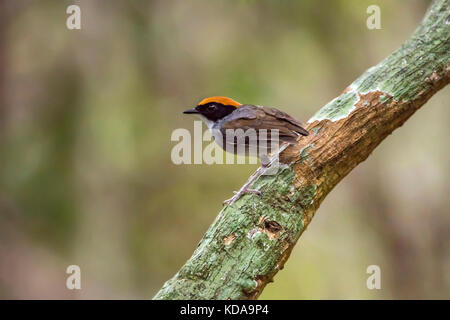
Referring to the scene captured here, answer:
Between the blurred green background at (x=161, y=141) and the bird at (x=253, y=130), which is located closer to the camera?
the bird at (x=253, y=130)

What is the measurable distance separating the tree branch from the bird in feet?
0.44

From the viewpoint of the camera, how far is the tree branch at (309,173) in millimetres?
3645

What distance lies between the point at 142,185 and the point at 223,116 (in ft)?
16.1

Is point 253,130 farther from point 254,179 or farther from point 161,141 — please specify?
point 161,141

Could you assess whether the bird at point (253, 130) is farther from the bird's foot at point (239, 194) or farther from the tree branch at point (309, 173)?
the tree branch at point (309, 173)

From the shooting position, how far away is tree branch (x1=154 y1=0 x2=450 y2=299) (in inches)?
143

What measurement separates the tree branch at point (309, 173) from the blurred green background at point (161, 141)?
378cm

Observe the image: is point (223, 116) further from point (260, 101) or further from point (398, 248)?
point (398, 248)

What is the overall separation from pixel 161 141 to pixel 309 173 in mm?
5403

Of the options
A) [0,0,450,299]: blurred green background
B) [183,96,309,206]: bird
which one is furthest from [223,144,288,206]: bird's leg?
[0,0,450,299]: blurred green background

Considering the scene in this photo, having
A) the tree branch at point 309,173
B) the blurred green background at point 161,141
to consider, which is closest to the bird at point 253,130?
the tree branch at point 309,173

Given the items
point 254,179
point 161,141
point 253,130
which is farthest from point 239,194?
point 161,141

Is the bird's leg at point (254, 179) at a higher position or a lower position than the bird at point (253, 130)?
lower

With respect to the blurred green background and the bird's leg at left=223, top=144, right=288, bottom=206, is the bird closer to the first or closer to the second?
the bird's leg at left=223, top=144, right=288, bottom=206
